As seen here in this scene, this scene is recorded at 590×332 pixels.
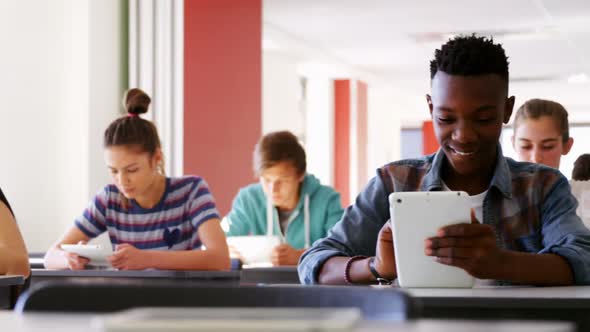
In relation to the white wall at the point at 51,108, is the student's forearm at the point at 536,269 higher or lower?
lower

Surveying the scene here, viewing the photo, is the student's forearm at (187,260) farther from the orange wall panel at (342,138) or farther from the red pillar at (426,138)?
the red pillar at (426,138)

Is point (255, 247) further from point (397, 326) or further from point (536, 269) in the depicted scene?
point (397, 326)

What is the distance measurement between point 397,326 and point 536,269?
1.16 m

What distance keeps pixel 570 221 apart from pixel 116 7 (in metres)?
4.15

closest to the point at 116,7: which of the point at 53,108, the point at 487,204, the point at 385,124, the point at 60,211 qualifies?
the point at 53,108

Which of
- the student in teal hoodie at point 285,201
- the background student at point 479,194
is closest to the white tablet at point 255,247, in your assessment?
the student in teal hoodie at point 285,201

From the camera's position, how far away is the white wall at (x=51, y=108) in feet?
17.5

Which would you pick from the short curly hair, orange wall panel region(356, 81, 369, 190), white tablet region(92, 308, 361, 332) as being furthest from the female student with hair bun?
orange wall panel region(356, 81, 369, 190)

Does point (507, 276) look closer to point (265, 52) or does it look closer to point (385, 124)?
point (265, 52)

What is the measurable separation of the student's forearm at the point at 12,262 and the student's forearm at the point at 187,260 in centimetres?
51

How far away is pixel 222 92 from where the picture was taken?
6.78m

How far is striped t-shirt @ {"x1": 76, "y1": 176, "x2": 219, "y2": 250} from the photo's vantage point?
3.75 metres

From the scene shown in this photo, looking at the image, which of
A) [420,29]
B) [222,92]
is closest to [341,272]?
[222,92]

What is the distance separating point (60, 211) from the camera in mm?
5578
